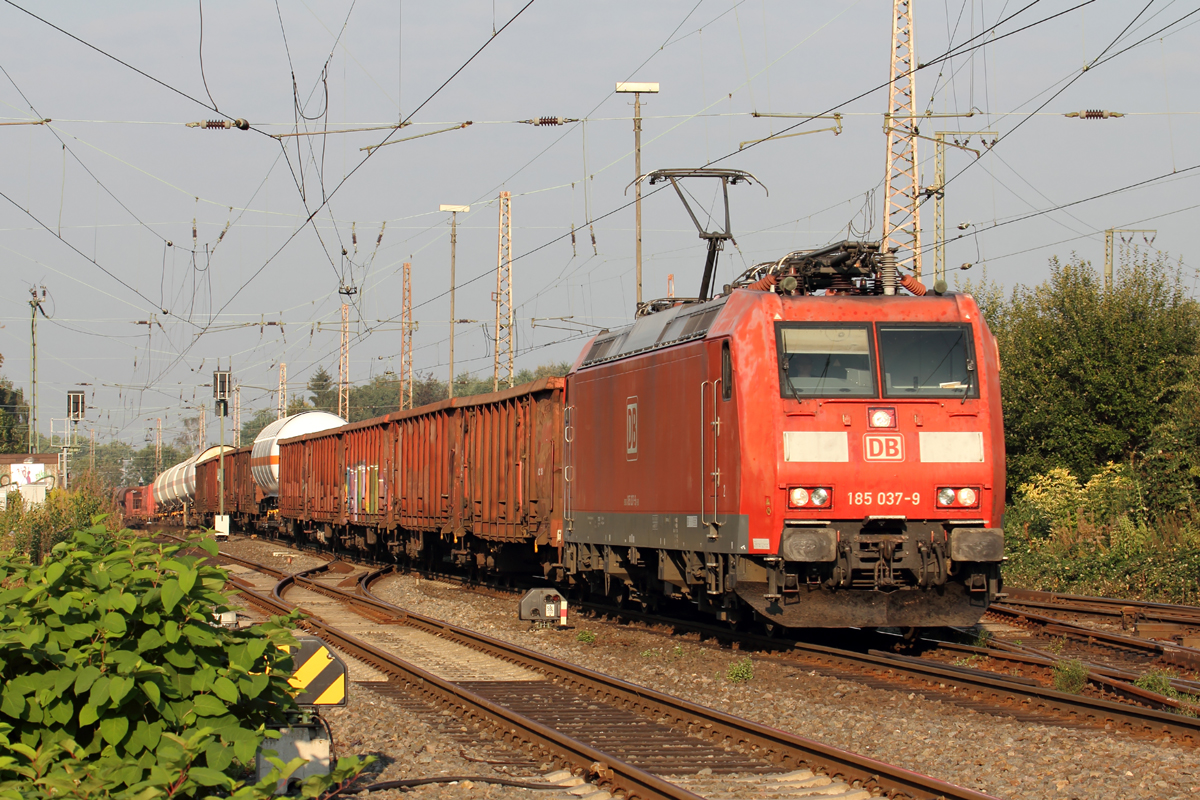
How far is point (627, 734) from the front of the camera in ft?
28.2

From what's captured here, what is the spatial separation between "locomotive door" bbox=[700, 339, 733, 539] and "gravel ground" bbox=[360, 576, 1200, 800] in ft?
5.14

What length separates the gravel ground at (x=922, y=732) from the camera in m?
6.93

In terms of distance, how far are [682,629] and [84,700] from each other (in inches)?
389

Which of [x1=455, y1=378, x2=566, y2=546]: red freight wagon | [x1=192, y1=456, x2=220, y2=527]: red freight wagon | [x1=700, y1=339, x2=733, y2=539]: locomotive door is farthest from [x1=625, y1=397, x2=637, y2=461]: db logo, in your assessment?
[x1=192, y1=456, x2=220, y2=527]: red freight wagon

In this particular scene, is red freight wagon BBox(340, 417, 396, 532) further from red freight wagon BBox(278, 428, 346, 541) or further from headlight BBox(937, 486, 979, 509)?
headlight BBox(937, 486, 979, 509)

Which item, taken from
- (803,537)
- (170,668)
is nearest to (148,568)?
(170,668)

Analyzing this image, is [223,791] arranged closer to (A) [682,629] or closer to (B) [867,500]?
(B) [867,500]

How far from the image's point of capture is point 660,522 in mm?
13422

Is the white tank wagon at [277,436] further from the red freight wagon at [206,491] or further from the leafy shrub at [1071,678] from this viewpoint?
the leafy shrub at [1071,678]

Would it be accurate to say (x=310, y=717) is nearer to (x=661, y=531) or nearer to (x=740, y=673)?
(x=740, y=673)

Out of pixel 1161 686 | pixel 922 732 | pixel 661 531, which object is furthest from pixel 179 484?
pixel 1161 686

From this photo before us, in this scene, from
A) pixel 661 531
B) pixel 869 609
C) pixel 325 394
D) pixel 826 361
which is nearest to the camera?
pixel 869 609

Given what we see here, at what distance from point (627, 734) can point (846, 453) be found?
12.8 feet

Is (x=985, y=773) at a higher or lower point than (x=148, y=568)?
lower
